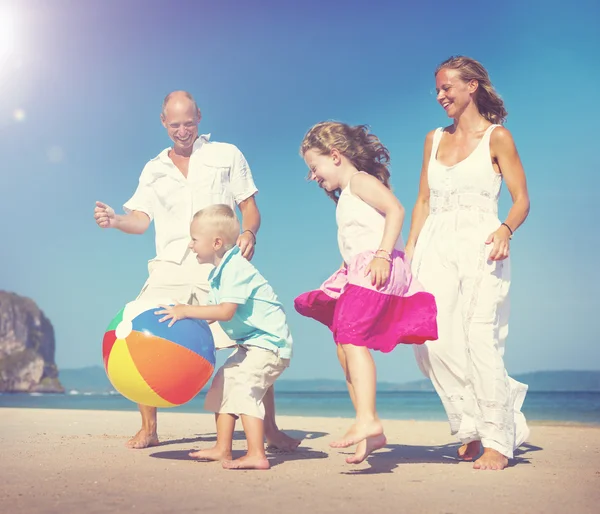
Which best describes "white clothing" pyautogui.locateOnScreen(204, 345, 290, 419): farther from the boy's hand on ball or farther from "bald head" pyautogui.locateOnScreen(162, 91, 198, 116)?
"bald head" pyautogui.locateOnScreen(162, 91, 198, 116)

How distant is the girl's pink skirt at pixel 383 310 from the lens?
443cm

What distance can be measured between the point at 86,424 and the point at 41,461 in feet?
11.9

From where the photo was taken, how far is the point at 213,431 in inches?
299

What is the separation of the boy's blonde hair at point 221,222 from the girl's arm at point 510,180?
5.37ft

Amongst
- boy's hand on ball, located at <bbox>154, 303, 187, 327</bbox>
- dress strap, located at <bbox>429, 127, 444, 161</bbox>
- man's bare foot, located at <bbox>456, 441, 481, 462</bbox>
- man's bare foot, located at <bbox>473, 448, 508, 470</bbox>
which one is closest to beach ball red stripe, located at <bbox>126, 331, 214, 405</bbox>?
boy's hand on ball, located at <bbox>154, 303, 187, 327</bbox>

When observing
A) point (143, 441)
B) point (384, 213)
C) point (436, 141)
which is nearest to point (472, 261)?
point (384, 213)

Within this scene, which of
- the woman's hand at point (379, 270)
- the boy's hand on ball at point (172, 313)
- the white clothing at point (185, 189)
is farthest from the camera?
the white clothing at point (185, 189)

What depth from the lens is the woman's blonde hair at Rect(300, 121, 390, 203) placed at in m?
4.88

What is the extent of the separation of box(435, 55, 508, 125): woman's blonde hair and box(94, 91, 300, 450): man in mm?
1787

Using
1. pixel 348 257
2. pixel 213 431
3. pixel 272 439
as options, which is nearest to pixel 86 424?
pixel 213 431

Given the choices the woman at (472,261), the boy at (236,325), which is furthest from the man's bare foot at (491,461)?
the boy at (236,325)

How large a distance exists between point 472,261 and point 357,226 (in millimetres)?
818

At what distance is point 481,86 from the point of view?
5.15m

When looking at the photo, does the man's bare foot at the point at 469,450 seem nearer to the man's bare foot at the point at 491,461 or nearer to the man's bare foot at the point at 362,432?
the man's bare foot at the point at 491,461
